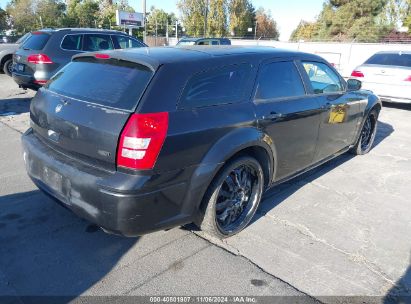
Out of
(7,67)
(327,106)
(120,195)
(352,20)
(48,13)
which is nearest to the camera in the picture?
(120,195)

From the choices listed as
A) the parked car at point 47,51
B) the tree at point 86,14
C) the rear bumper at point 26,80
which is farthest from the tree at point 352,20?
the rear bumper at point 26,80

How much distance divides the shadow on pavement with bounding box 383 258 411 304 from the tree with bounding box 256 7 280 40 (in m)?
82.6

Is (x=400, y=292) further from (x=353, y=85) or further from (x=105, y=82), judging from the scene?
(x=353, y=85)

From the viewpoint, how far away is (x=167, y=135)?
8.05ft

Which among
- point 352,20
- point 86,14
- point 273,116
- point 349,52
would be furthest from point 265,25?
point 273,116

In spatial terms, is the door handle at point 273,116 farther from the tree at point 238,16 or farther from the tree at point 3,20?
the tree at point 3,20

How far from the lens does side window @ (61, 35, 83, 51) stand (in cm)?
827

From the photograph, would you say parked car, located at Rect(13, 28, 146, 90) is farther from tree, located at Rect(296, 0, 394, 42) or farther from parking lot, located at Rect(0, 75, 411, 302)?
tree, located at Rect(296, 0, 394, 42)

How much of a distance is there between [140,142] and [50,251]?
1.32 meters

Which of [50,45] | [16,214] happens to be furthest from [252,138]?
[50,45]

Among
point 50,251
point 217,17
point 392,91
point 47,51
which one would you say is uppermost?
point 217,17

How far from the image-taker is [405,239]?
A: 11.1ft

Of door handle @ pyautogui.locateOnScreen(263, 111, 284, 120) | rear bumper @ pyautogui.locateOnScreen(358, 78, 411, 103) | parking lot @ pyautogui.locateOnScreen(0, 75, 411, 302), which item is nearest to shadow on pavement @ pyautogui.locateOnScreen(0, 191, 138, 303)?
parking lot @ pyautogui.locateOnScreen(0, 75, 411, 302)

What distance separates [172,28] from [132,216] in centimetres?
6575
